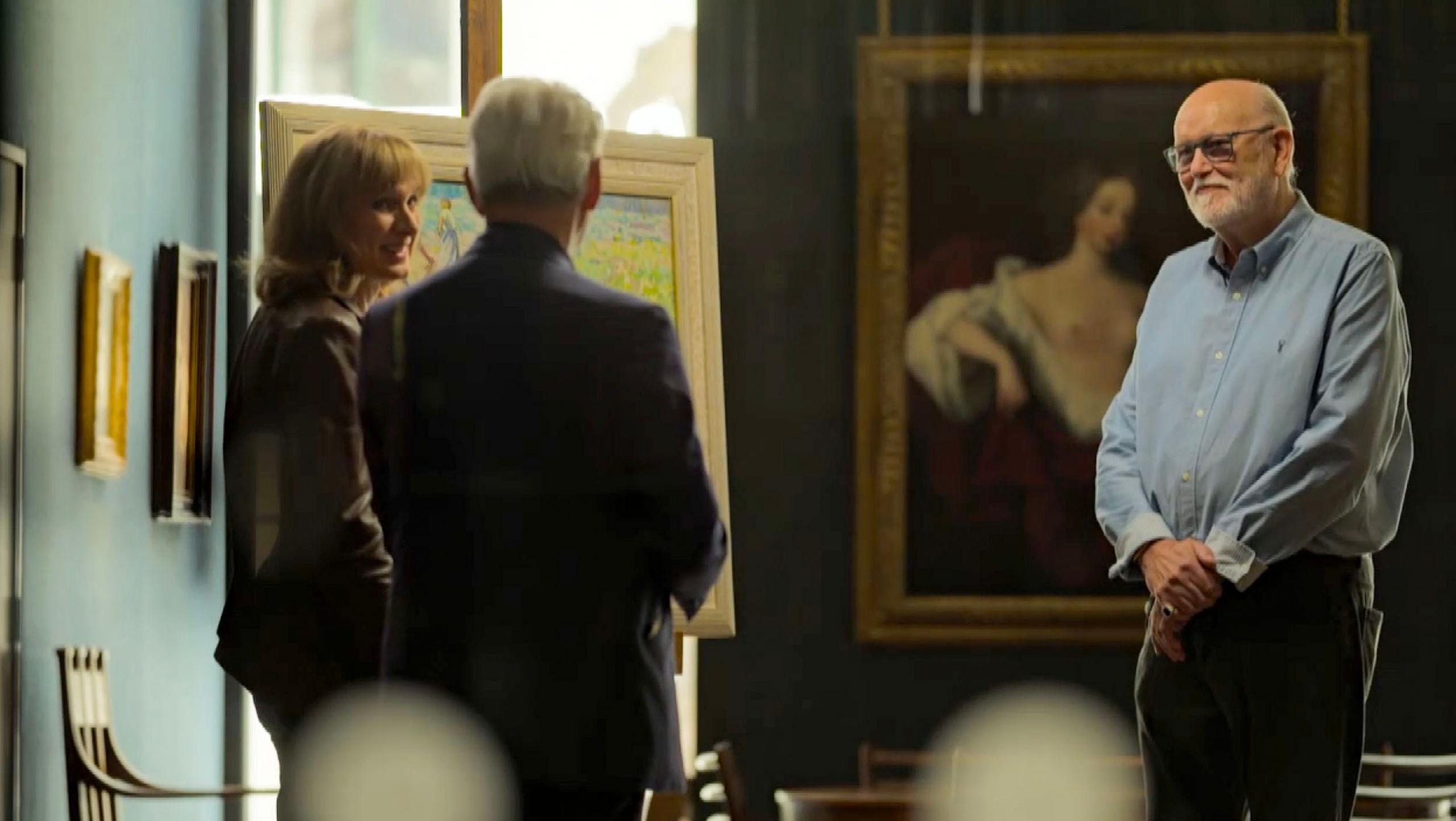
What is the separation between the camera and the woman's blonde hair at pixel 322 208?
2779 mm

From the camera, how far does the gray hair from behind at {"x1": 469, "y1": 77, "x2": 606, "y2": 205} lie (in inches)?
89.2

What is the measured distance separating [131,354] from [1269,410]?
2798mm

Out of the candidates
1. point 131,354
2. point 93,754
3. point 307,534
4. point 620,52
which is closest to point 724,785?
point 93,754

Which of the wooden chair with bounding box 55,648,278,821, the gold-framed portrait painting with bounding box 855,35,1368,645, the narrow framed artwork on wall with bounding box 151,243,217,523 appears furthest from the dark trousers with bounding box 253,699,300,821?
the gold-framed portrait painting with bounding box 855,35,1368,645

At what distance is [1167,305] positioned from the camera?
3109 mm

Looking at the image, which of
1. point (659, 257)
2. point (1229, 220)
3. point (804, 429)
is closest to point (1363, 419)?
point (1229, 220)

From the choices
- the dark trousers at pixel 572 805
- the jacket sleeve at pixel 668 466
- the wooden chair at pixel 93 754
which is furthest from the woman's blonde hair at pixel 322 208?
the wooden chair at pixel 93 754

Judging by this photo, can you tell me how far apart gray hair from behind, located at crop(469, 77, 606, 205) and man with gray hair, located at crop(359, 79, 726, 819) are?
122 millimetres

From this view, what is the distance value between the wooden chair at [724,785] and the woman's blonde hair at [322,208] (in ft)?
7.02

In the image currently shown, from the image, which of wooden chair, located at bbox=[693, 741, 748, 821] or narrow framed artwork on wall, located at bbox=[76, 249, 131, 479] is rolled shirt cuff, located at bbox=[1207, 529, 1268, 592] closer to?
wooden chair, located at bbox=[693, 741, 748, 821]

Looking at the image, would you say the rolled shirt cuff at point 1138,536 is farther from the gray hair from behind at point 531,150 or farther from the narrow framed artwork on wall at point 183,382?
the narrow framed artwork on wall at point 183,382

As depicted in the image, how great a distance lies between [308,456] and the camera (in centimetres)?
267

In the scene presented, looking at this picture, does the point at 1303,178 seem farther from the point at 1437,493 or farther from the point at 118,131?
the point at 118,131

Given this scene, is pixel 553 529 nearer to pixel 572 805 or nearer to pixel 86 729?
pixel 572 805
